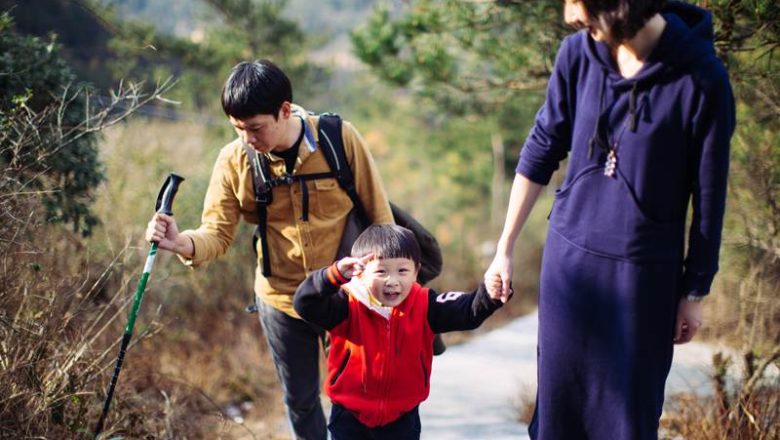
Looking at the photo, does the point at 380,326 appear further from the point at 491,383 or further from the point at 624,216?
the point at 491,383

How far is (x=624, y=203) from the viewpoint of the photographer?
2.20 metres

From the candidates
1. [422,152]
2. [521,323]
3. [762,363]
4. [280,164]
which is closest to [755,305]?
[762,363]

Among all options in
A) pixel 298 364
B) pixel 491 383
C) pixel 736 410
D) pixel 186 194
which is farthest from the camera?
pixel 186 194

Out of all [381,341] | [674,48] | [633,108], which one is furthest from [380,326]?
[674,48]

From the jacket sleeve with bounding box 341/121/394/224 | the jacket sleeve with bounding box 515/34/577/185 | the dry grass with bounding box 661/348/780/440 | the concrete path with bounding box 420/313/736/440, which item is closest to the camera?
the jacket sleeve with bounding box 515/34/577/185

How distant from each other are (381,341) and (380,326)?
0.05m

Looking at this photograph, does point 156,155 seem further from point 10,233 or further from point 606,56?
point 606,56

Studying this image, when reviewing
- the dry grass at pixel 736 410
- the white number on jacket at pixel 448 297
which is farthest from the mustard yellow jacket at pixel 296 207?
the dry grass at pixel 736 410

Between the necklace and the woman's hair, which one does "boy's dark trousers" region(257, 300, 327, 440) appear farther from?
the woman's hair

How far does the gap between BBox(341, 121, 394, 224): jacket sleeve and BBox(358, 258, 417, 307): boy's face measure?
0.45m

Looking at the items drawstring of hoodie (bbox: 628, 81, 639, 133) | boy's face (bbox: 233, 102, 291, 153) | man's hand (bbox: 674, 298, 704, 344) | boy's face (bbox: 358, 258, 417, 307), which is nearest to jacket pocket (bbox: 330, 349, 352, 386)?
boy's face (bbox: 358, 258, 417, 307)

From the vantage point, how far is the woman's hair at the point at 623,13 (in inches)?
80.7

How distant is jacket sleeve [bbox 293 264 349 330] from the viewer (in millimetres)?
2654

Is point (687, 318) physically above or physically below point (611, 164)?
below
